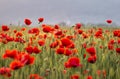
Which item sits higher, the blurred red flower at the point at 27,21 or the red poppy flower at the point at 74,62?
the blurred red flower at the point at 27,21

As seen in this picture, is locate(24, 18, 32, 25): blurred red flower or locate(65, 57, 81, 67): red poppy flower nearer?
locate(65, 57, 81, 67): red poppy flower

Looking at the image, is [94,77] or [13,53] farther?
[94,77]

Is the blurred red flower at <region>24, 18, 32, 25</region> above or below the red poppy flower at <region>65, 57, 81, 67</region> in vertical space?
above

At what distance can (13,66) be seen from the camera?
2670 mm

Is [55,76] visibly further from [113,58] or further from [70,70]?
[113,58]

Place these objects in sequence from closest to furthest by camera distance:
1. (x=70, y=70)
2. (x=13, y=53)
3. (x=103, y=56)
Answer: (x=13, y=53), (x=70, y=70), (x=103, y=56)

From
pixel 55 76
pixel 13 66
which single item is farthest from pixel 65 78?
→ pixel 13 66

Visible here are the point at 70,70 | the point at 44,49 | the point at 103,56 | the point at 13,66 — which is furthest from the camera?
the point at 44,49

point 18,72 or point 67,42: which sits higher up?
point 67,42

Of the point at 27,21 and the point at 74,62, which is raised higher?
the point at 27,21

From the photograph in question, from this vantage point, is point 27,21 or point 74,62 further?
point 27,21

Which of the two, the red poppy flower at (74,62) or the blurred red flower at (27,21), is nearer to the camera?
the red poppy flower at (74,62)

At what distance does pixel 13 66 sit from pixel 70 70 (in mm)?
1069

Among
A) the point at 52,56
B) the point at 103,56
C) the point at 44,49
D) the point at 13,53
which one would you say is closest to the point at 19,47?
the point at 44,49
